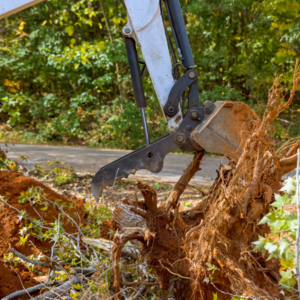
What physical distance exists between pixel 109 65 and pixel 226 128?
8.15 m

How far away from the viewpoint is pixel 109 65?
970 cm

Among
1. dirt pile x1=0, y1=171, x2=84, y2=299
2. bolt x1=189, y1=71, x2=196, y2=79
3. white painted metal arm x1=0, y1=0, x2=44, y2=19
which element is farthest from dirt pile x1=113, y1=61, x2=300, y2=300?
white painted metal arm x1=0, y1=0, x2=44, y2=19

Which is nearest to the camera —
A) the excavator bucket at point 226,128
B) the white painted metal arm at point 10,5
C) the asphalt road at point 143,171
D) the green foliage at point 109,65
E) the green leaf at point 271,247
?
the green leaf at point 271,247

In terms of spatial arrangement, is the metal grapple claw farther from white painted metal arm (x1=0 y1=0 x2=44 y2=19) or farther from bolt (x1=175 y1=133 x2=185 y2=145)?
white painted metal arm (x1=0 y1=0 x2=44 y2=19)

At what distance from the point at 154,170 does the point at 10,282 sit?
1.36 metres

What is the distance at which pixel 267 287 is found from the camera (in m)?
1.92

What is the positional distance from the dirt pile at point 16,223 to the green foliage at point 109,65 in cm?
571

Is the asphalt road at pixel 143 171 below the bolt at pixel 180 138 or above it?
below

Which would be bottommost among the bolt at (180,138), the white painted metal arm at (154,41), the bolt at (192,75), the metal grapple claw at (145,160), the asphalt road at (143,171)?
the asphalt road at (143,171)

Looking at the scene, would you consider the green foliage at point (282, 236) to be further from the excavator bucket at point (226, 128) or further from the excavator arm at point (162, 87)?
the excavator arm at point (162, 87)

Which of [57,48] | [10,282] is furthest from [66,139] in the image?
[10,282]

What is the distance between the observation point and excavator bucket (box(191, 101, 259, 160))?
83.8 inches

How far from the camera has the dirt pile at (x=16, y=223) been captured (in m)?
2.34

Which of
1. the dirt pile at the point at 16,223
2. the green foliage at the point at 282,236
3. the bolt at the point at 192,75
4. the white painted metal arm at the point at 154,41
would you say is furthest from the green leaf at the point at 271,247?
the dirt pile at the point at 16,223
